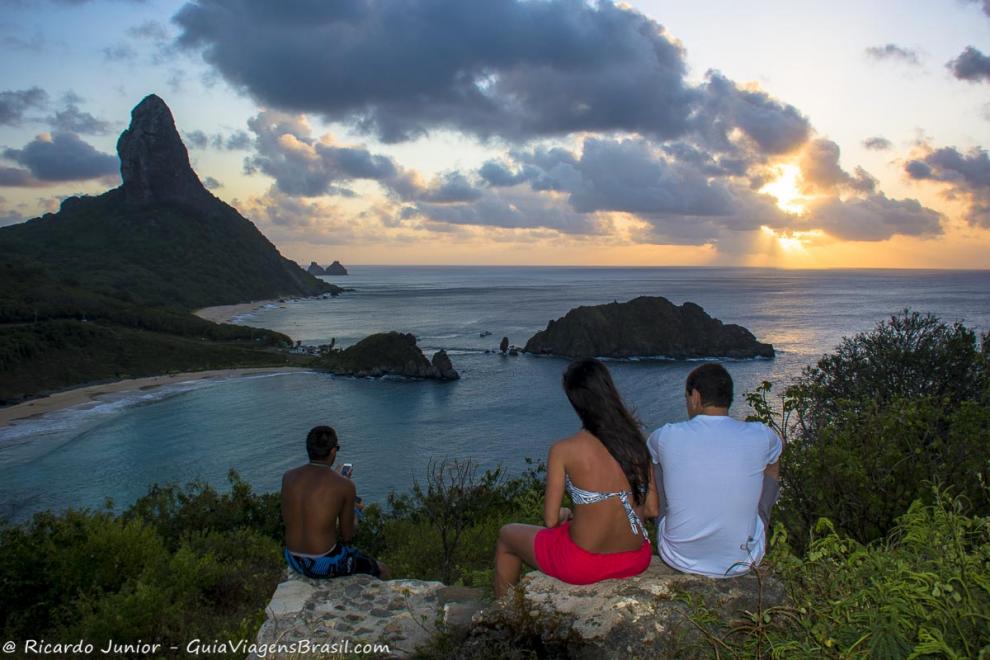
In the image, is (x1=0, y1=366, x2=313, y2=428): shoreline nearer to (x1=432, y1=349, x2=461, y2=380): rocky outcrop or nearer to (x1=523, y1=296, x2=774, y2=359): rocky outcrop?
(x1=432, y1=349, x2=461, y2=380): rocky outcrop

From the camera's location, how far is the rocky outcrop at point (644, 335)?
85875 mm

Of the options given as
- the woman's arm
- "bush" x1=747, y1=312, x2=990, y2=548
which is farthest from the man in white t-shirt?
"bush" x1=747, y1=312, x2=990, y2=548

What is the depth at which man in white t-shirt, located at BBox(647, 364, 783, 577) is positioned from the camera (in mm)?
4871

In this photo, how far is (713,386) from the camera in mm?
4953

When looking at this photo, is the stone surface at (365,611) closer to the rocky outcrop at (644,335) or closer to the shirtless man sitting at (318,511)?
the shirtless man sitting at (318,511)

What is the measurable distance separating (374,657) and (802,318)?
5344 inches

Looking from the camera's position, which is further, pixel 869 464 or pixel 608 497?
pixel 869 464

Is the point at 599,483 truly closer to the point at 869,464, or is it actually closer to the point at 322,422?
the point at 869,464

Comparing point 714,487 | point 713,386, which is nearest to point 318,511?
point 714,487

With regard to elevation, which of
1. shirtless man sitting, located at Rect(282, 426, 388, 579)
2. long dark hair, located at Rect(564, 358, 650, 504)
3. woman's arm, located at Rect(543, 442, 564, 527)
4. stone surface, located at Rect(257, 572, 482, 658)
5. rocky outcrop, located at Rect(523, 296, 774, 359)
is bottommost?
rocky outcrop, located at Rect(523, 296, 774, 359)

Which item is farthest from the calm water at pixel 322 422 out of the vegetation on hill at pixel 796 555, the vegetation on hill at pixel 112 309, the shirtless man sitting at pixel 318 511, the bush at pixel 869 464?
the bush at pixel 869 464

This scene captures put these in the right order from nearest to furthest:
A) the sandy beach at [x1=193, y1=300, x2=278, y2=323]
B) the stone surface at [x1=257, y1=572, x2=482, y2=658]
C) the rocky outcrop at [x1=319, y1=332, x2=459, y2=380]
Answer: the stone surface at [x1=257, y1=572, x2=482, y2=658]
the rocky outcrop at [x1=319, y1=332, x2=459, y2=380]
the sandy beach at [x1=193, y1=300, x2=278, y2=323]

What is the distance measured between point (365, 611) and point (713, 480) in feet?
13.4

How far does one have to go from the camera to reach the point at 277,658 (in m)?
5.75
